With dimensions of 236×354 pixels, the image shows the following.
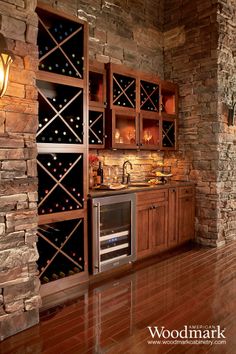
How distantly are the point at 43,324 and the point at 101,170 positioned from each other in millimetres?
2049

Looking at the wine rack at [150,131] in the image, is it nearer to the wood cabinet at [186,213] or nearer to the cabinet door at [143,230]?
the wood cabinet at [186,213]

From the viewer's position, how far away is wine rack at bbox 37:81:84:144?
2781 mm

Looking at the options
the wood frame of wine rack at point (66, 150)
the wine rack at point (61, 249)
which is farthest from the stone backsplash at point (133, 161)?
the wine rack at point (61, 249)

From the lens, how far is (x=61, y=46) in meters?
2.85

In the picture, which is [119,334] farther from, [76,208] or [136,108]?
[136,108]

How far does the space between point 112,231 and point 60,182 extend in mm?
917

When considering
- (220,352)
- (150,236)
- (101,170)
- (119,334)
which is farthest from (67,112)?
(220,352)

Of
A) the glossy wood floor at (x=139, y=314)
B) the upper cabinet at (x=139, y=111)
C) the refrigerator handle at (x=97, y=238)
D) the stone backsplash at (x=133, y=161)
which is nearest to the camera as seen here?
the glossy wood floor at (x=139, y=314)

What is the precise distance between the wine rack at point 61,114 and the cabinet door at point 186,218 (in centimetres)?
212

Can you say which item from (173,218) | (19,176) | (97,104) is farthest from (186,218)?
(19,176)

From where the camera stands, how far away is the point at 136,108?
408 centimetres

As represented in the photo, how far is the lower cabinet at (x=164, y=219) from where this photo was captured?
365 cm

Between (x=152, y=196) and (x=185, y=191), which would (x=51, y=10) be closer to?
(x=152, y=196)

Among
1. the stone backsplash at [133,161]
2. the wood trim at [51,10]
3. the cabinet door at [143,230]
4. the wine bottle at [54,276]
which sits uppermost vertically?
the wood trim at [51,10]
